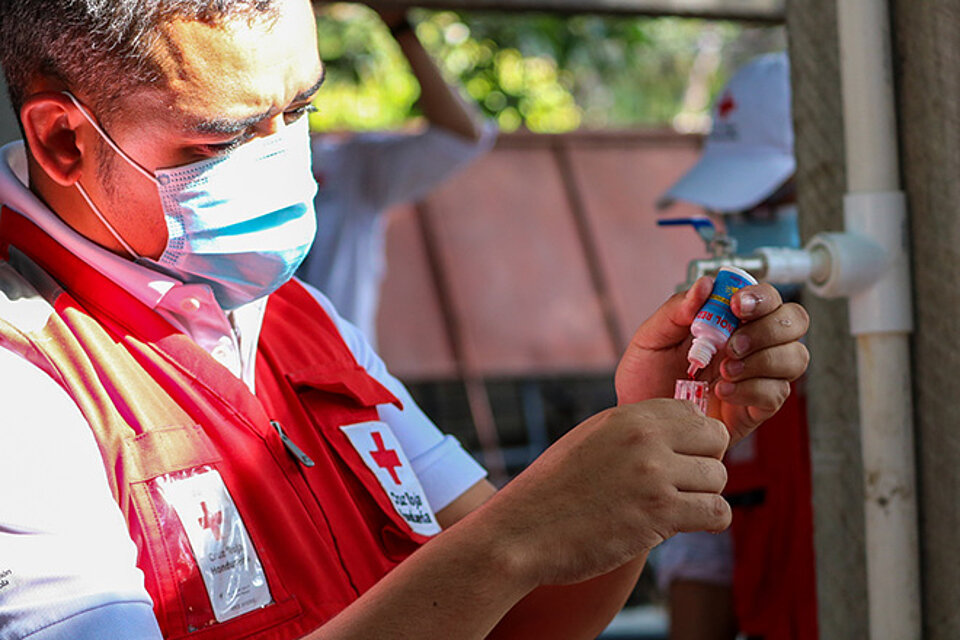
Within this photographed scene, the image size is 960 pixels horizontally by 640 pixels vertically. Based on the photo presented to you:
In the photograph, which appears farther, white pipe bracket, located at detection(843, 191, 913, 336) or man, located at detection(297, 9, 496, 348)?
man, located at detection(297, 9, 496, 348)

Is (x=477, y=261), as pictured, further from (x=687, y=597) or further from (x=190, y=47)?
(x=190, y=47)

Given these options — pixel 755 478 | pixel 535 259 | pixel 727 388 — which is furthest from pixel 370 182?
pixel 727 388

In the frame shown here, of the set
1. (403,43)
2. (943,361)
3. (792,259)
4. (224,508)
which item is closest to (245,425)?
(224,508)

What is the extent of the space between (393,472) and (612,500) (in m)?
0.48

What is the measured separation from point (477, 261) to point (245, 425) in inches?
188

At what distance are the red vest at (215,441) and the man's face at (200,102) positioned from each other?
0.32 feet

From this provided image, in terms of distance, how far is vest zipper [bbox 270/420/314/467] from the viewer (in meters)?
1.23

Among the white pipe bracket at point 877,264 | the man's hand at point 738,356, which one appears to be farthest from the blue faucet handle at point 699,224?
the man's hand at point 738,356

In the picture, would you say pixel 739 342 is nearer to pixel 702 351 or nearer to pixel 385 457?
pixel 702 351

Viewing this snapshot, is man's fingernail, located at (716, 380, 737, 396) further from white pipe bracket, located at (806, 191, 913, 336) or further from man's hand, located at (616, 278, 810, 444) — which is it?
white pipe bracket, located at (806, 191, 913, 336)

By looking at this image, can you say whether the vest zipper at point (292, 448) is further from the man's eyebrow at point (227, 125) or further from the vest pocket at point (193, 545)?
the man's eyebrow at point (227, 125)

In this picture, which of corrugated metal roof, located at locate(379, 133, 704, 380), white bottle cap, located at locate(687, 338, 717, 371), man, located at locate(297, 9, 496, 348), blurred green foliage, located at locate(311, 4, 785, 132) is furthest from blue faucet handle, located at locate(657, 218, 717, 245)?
corrugated metal roof, located at locate(379, 133, 704, 380)

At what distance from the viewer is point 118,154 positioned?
1226 mm

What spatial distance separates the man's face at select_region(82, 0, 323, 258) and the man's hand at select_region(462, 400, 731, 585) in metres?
0.56
